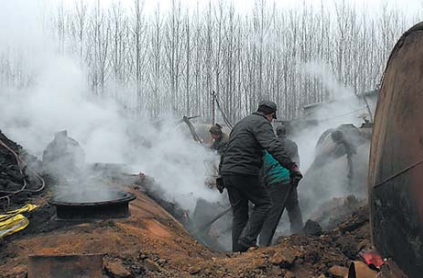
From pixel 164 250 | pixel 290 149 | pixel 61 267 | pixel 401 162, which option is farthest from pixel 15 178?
pixel 401 162

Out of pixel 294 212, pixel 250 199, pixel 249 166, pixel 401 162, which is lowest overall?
pixel 294 212

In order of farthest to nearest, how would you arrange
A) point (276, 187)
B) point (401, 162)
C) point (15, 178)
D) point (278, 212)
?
point (15, 178) → point (276, 187) → point (278, 212) → point (401, 162)

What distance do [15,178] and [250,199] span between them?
14.6 ft

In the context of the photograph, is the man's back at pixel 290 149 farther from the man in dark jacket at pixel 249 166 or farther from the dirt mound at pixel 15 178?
the dirt mound at pixel 15 178

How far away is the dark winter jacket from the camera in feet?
17.1

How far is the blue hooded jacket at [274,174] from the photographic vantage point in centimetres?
648

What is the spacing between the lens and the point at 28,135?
12.2 metres

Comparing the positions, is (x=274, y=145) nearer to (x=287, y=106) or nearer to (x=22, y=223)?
(x=22, y=223)

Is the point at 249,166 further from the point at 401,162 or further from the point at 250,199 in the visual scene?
the point at 401,162

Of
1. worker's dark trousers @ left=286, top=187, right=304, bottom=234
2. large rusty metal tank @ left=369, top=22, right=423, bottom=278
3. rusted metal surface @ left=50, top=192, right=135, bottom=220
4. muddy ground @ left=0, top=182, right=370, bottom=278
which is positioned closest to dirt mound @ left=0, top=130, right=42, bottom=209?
muddy ground @ left=0, top=182, right=370, bottom=278

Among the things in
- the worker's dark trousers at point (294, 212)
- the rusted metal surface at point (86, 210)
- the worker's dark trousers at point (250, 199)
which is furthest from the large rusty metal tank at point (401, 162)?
the worker's dark trousers at point (294, 212)

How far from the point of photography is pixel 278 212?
628 centimetres

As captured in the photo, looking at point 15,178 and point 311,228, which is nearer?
point 311,228

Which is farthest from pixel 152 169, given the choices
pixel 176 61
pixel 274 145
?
pixel 176 61
